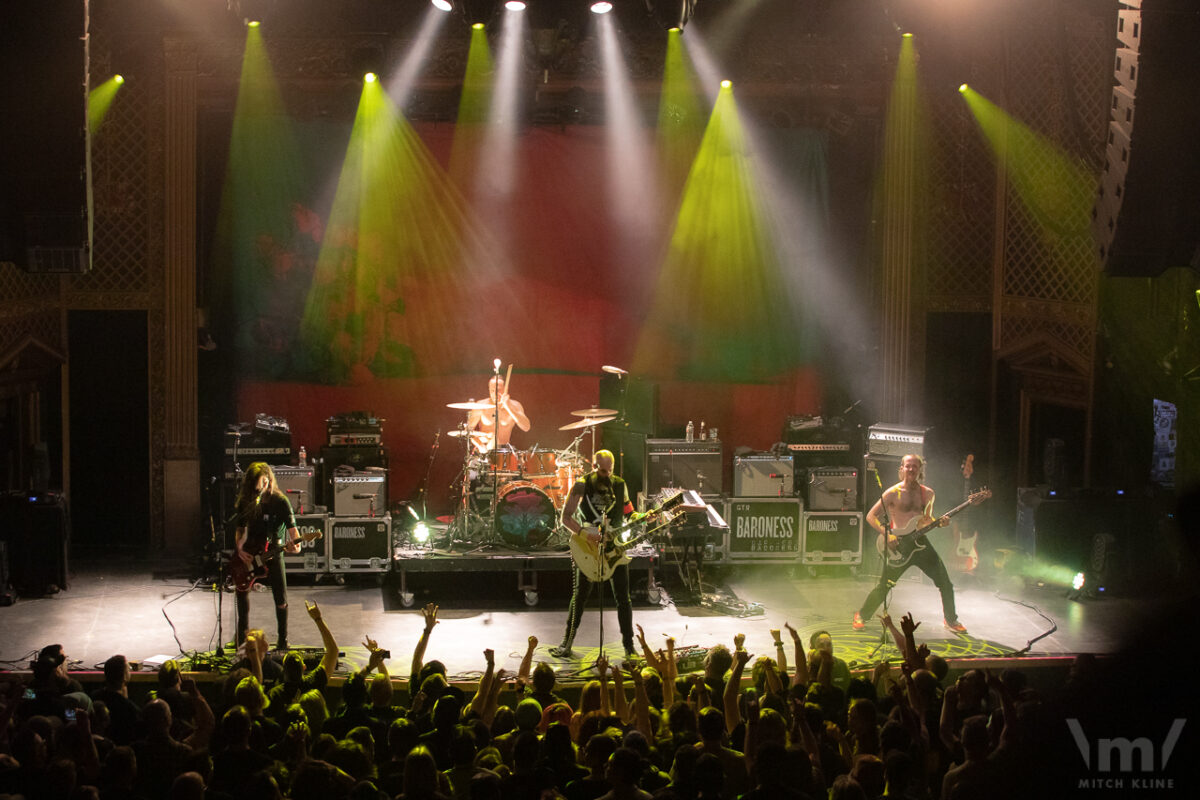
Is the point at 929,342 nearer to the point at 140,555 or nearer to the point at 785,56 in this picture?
the point at 785,56

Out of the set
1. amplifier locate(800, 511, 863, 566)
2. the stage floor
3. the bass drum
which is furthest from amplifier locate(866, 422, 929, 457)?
the bass drum

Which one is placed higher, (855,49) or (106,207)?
(855,49)

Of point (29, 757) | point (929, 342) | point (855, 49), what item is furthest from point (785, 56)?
point (29, 757)

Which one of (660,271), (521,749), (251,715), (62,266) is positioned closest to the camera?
(521,749)

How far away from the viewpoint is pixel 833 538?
13.6 m

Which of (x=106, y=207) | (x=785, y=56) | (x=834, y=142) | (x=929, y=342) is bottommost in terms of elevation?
(x=929, y=342)

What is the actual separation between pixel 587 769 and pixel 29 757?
7.59 feet

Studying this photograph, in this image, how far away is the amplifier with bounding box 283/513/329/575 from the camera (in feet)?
42.1

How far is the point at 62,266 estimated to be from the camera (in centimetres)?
731

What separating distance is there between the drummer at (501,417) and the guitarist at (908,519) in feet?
13.4

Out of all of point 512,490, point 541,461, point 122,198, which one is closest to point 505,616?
point 512,490

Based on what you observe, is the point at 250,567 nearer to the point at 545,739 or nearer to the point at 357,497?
the point at 357,497

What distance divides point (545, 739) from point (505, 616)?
639 centimetres

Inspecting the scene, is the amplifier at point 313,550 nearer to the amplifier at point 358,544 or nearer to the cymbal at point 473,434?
the amplifier at point 358,544
